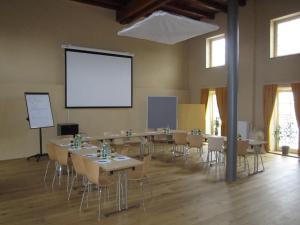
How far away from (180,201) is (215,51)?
7790 millimetres

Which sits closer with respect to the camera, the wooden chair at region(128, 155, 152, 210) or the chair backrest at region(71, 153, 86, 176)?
the chair backrest at region(71, 153, 86, 176)

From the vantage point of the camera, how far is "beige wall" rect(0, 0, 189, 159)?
7637 mm

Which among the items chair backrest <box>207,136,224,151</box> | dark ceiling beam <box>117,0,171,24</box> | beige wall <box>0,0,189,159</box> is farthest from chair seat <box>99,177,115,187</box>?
dark ceiling beam <box>117,0,171,24</box>

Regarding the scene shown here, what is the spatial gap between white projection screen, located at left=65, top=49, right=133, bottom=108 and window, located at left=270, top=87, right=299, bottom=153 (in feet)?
16.5

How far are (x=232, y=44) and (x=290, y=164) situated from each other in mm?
3742

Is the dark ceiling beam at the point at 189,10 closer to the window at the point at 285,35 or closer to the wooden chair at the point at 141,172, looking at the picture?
the window at the point at 285,35

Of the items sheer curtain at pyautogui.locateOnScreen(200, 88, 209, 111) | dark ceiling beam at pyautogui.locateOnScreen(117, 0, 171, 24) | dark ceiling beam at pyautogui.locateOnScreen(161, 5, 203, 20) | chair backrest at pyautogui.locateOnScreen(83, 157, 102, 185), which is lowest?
chair backrest at pyautogui.locateOnScreen(83, 157, 102, 185)

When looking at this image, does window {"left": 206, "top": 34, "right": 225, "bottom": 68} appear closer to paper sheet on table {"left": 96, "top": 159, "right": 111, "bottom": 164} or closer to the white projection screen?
the white projection screen

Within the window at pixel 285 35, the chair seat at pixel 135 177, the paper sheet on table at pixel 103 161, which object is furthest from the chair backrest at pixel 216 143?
the window at pixel 285 35

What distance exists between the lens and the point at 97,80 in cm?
909

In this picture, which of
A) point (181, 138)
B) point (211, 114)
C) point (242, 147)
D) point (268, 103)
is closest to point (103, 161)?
point (242, 147)

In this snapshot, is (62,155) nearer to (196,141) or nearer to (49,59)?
(196,141)

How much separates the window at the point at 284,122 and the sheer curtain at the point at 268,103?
192 mm

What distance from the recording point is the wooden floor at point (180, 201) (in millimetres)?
3680
